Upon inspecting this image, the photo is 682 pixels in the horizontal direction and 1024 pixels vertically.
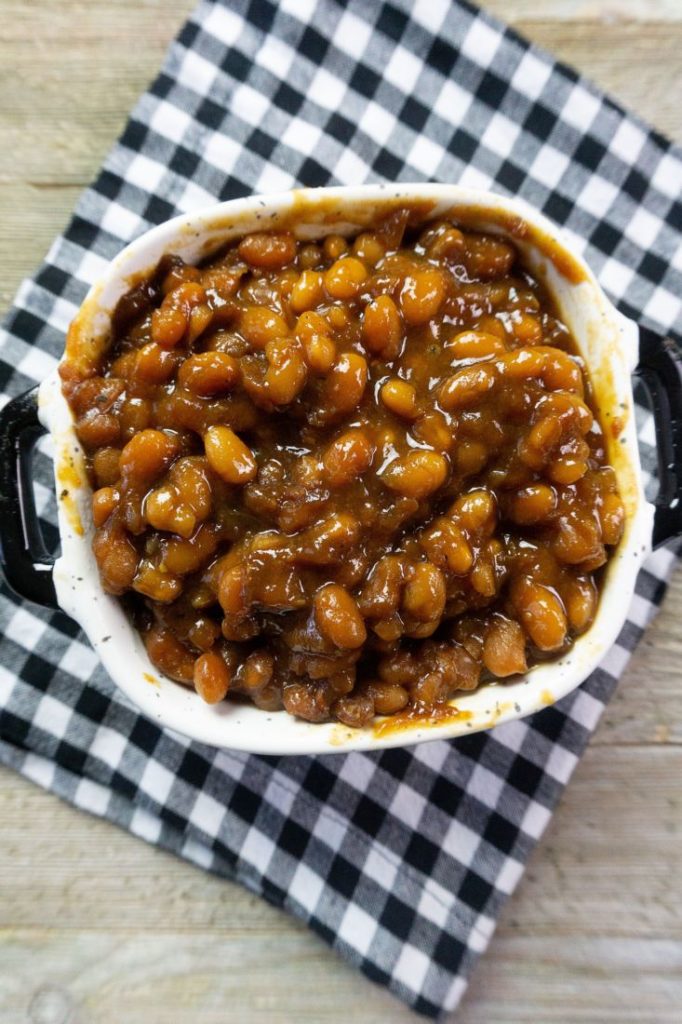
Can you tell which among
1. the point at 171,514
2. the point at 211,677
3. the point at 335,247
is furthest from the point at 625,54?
the point at 211,677

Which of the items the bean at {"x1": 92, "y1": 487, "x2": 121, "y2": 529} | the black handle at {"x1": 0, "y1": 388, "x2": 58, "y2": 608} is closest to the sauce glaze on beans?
the bean at {"x1": 92, "y1": 487, "x2": 121, "y2": 529}

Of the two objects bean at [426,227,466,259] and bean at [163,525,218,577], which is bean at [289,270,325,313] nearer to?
bean at [426,227,466,259]

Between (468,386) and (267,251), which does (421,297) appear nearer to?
(468,386)

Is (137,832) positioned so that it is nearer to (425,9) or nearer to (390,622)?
(390,622)

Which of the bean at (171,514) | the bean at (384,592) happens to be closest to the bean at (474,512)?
the bean at (384,592)

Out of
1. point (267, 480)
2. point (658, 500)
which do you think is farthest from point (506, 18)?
point (267, 480)

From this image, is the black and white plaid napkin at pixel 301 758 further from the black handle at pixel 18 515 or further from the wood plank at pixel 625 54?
the black handle at pixel 18 515
